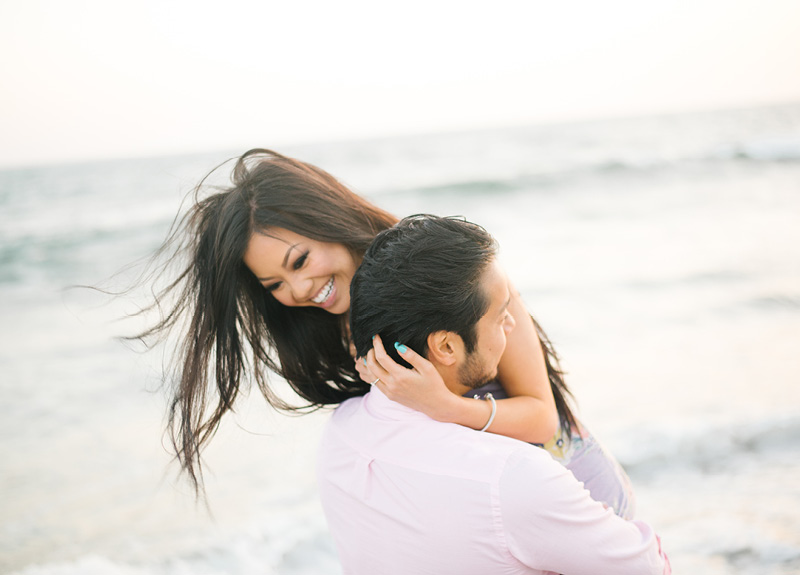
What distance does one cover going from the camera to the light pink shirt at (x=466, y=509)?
4.67 feet

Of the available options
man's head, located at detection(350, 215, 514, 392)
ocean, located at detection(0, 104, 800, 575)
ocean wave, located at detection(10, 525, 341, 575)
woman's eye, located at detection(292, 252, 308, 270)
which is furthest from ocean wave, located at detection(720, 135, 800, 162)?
man's head, located at detection(350, 215, 514, 392)

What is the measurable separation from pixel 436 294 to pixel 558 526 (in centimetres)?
60

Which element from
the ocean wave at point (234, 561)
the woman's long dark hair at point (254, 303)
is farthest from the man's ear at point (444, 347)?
the ocean wave at point (234, 561)

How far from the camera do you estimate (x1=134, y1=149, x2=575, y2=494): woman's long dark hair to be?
2.46 meters

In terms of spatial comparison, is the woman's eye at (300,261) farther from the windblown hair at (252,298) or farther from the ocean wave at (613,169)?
the ocean wave at (613,169)

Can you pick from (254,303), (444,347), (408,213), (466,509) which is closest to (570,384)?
(254,303)

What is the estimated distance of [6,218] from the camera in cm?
1722

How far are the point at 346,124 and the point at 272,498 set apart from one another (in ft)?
63.3

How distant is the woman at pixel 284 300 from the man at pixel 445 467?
43cm

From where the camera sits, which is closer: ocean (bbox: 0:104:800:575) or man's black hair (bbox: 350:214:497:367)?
man's black hair (bbox: 350:214:497:367)

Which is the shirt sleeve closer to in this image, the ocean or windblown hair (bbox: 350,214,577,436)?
windblown hair (bbox: 350,214,577,436)

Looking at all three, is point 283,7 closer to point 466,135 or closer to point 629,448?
point 466,135

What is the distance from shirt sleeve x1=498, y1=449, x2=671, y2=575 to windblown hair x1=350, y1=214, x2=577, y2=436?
0.41 metres

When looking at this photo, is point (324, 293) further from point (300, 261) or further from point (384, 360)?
point (384, 360)
